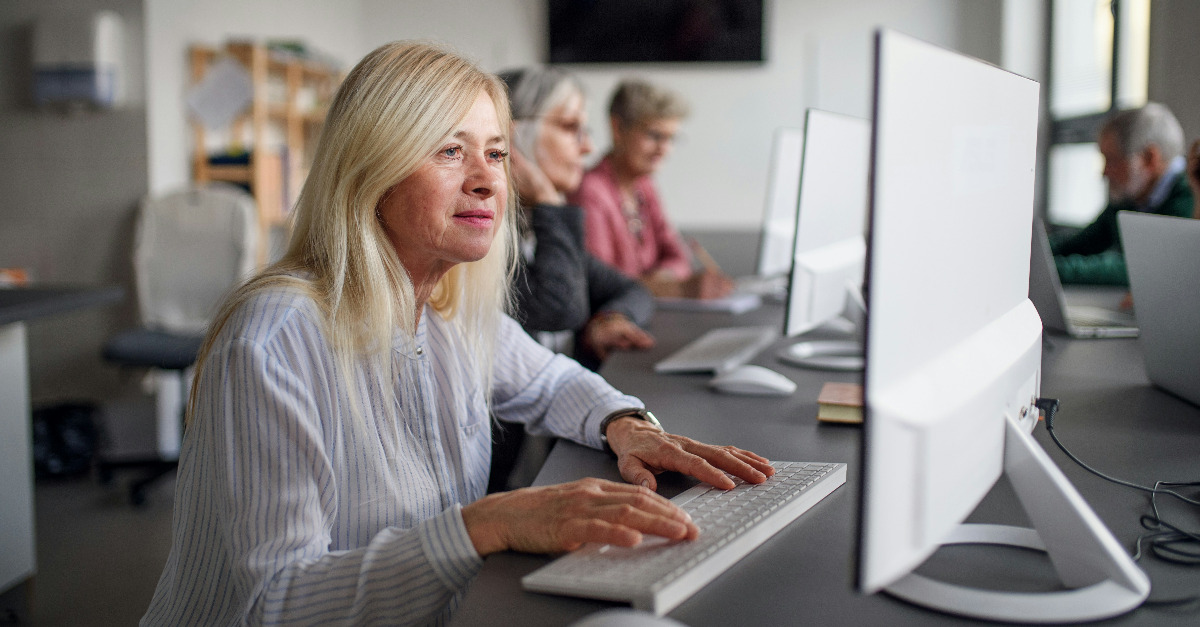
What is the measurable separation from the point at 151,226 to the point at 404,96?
2.81 m

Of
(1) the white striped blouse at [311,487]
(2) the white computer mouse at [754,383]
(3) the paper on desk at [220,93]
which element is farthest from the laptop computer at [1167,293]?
(3) the paper on desk at [220,93]

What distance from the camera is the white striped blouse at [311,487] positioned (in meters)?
0.75

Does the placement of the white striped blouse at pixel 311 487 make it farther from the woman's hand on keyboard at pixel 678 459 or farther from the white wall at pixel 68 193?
the white wall at pixel 68 193

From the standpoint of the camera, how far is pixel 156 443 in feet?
11.5

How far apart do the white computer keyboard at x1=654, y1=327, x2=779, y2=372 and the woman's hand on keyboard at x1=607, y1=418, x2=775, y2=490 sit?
51cm

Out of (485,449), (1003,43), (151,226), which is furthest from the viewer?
(1003,43)

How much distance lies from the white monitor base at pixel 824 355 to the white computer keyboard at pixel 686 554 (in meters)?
0.76

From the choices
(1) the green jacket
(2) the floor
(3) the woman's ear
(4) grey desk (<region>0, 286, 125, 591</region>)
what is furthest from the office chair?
(1) the green jacket

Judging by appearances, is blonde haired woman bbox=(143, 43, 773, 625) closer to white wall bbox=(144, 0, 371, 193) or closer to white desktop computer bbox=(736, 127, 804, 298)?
white desktop computer bbox=(736, 127, 804, 298)

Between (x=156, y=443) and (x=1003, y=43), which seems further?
(x=1003, y=43)

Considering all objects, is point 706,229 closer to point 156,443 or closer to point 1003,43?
point 1003,43

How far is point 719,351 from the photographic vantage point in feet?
5.53

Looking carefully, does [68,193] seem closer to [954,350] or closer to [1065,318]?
[1065,318]

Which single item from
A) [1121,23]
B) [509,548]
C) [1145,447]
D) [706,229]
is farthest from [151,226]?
[1121,23]
